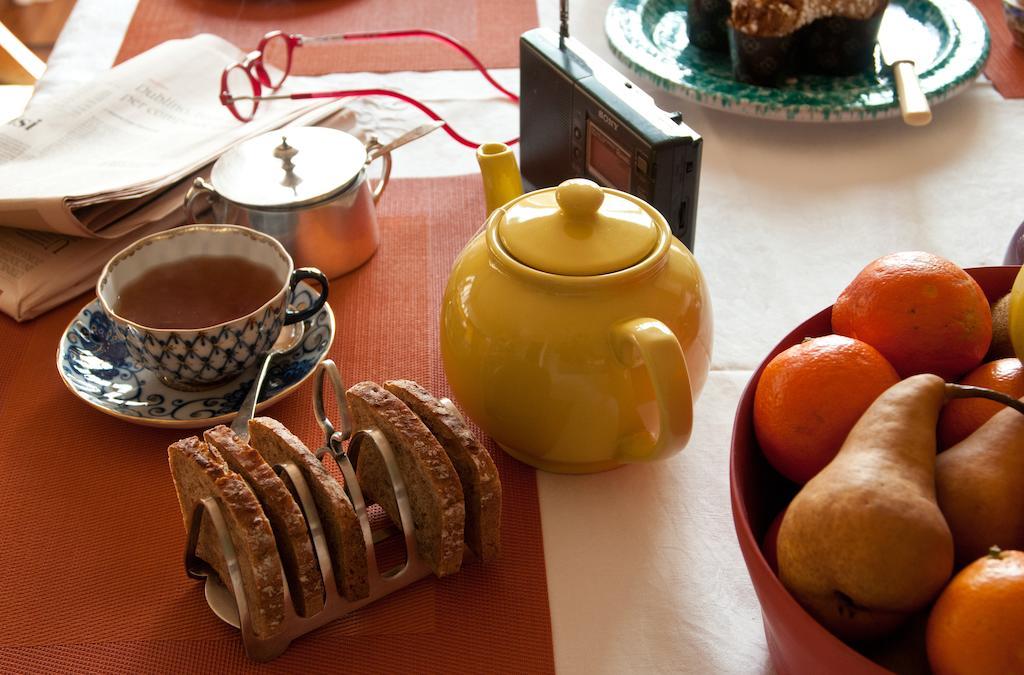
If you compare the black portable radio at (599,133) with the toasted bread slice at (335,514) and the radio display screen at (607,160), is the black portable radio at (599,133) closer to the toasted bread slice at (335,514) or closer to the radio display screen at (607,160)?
the radio display screen at (607,160)

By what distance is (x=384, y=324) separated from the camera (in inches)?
28.3

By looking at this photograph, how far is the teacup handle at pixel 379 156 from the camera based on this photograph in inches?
30.8

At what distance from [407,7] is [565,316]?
78 cm

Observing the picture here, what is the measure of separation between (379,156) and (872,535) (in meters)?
0.54

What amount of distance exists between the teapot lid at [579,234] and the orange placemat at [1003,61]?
63 centimetres

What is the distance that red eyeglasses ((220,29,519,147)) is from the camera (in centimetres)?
89

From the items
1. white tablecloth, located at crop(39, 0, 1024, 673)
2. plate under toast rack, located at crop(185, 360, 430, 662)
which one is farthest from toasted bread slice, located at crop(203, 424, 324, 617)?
white tablecloth, located at crop(39, 0, 1024, 673)

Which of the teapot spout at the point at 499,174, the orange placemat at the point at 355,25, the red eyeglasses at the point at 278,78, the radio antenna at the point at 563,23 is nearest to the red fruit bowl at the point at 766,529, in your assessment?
the teapot spout at the point at 499,174

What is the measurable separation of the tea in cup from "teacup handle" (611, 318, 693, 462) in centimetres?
25

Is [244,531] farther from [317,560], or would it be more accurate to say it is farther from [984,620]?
[984,620]

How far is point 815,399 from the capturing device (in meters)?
0.45

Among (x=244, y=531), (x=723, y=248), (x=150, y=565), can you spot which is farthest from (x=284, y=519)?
(x=723, y=248)


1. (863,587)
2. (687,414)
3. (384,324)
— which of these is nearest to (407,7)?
(384,324)

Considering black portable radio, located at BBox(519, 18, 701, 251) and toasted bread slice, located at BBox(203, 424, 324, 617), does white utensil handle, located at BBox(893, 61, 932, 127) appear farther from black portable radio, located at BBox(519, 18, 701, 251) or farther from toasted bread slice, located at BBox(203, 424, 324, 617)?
toasted bread slice, located at BBox(203, 424, 324, 617)
